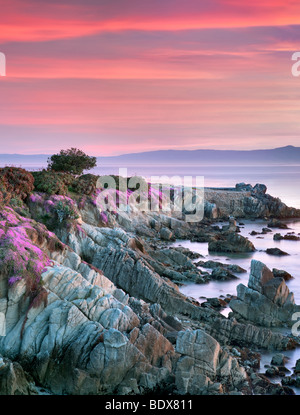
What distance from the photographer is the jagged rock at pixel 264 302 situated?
3105cm

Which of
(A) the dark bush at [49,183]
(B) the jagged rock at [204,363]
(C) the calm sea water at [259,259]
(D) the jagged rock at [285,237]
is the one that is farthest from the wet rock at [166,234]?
(B) the jagged rock at [204,363]

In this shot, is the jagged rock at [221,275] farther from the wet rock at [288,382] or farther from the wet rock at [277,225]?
the wet rock at [277,225]

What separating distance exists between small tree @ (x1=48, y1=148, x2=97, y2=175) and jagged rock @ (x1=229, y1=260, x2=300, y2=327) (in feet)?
96.0

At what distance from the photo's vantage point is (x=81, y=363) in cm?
2008

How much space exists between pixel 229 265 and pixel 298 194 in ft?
270

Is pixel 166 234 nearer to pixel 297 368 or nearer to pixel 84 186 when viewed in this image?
pixel 84 186

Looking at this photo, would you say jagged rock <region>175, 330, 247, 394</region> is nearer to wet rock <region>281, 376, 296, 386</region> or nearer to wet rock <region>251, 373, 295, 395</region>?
wet rock <region>251, 373, 295, 395</region>

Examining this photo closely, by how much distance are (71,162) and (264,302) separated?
1268 inches

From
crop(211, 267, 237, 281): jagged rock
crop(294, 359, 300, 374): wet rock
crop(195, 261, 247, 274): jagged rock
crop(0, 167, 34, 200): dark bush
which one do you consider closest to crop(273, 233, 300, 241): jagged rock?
crop(195, 261, 247, 274): jagged rock

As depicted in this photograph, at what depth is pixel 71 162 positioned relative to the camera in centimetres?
5778

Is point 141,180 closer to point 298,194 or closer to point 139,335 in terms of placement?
point 139,335

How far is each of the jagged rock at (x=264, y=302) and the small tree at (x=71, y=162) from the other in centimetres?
2926

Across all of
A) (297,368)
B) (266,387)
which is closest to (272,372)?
(297,368)

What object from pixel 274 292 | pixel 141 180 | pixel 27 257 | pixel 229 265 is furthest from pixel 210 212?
pixel 27 257
